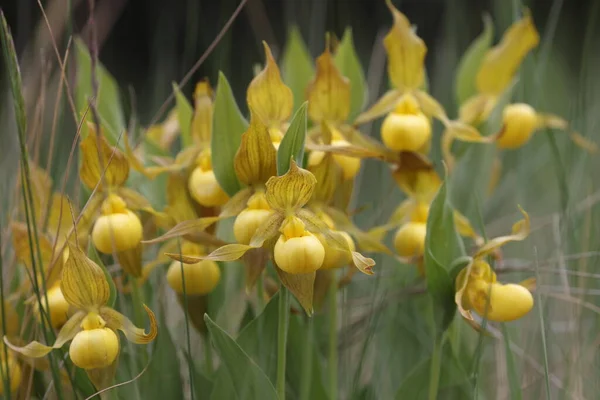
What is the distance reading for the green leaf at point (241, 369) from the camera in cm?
71

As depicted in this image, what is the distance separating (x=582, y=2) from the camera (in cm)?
391

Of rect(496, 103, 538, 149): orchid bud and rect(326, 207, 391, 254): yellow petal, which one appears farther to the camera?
rect(496, 103, 538, 149): orchid bud

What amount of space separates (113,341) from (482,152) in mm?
676

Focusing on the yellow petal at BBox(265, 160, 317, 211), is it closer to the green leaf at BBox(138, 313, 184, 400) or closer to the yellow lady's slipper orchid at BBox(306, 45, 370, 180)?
the yellow lady's slipper orchid at BBox(306, 45, 370, 180)

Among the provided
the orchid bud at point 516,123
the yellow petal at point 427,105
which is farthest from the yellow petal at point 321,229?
the orchid bud at point 516,123

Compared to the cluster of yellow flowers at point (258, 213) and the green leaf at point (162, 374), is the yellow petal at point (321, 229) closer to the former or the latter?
the cluster of yellow flowers at point (258, 213)

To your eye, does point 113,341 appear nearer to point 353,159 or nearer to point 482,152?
point 353,159

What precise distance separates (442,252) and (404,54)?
29 centimetres

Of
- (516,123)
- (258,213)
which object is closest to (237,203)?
(258,213)

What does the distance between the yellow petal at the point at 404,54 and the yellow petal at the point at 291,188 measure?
0.33 meters

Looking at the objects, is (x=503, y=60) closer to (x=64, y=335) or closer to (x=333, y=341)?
(x=333, y=341)

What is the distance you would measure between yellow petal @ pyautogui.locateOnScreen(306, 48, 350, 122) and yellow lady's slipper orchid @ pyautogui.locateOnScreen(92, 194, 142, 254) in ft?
0.82

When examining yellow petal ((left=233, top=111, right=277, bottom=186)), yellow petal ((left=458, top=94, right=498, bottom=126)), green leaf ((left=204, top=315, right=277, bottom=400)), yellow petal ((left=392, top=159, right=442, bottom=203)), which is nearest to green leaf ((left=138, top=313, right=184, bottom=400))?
green leaf ((left=204, top=315, right=277, bottom=400))

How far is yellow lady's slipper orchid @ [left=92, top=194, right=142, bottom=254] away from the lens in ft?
2.46
